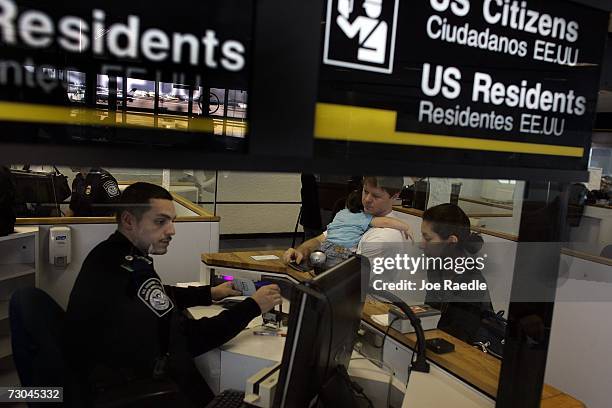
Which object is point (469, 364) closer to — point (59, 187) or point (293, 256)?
point (293, 256)

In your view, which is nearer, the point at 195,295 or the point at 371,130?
the point at 371,130

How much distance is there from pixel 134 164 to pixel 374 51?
413mm

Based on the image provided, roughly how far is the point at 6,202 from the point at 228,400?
191 centimetres

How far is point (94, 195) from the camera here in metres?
3.47

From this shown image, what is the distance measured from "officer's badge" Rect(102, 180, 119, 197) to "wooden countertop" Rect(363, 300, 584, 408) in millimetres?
2428

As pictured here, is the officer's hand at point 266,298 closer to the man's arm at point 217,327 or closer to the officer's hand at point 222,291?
the man's arm at point 217,327

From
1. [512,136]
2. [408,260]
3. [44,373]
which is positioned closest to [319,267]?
[408,260]

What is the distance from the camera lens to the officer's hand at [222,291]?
7.41 feet

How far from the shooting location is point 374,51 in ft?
2.59

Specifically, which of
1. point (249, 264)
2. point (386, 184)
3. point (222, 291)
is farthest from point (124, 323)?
point (386, 184)

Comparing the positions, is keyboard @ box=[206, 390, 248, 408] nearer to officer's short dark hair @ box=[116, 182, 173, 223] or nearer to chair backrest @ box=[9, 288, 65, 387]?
chair backrest @ box=[9, 288, 65, 387]

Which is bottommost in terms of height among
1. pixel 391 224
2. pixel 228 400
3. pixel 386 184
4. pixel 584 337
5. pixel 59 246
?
pixel 584 337

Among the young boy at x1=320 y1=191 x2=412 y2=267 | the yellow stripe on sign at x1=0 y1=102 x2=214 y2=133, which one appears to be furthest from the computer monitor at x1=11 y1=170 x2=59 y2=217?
the yellow stripe on sign at x1=0 y1=102 x2=214 y2=133

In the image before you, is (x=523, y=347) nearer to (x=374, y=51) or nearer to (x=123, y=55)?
(x=374, y=51)
